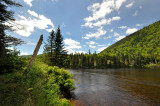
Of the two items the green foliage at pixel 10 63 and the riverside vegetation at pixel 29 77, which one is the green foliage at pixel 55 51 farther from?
the green foliage at pixel 10 63

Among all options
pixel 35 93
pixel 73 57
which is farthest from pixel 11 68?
pixel 73 57

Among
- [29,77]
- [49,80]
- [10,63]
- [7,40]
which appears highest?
[7,40]

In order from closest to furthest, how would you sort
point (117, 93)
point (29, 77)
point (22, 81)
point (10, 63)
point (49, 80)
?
point (22, 81), point (29, 77), point (49, 80), point (10, 63), point (117, 93)

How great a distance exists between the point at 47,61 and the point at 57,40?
5756 mm

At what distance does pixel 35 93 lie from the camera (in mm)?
4469

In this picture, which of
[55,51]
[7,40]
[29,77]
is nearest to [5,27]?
[7,40]

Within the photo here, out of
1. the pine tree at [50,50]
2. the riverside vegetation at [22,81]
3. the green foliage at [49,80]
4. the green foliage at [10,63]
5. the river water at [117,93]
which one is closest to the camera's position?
the riverside vegetation at [22,81]

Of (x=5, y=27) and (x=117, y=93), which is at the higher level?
(x=5, y=27)

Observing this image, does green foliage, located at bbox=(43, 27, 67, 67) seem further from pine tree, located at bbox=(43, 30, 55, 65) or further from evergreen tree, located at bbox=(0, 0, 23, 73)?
evergreen tree, located at bbox=(0, 0, 23, 73)

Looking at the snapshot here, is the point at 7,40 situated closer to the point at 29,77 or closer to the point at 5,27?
the point at 5,27

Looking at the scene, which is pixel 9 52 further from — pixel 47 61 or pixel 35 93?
pixel 47 61

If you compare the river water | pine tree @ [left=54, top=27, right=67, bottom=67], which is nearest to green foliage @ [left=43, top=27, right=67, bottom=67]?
pine tree @ [left=54, top=27, right=67, bottom=67]

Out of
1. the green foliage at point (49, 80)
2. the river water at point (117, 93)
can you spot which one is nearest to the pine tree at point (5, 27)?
the green foliage at point (49, 80)

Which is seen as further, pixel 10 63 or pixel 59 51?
pixel 59 51
